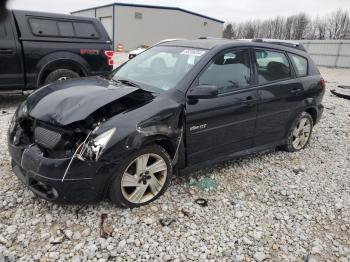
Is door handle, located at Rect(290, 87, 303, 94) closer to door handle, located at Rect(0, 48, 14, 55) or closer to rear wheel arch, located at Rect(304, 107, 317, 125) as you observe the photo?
rear wheel arch, located at Rect(304, 107, 317, 125)

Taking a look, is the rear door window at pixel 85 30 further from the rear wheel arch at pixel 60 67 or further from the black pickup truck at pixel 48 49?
the rear wheel arch at pixel 60 67

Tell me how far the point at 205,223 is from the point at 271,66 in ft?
8.10

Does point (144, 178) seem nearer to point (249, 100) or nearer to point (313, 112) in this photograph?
point (249, 100)

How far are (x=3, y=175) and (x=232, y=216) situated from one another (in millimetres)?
2632

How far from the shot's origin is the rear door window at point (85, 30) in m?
7.36

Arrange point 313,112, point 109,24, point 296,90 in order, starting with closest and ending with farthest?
point 296,90, point 313,112, point 109,24

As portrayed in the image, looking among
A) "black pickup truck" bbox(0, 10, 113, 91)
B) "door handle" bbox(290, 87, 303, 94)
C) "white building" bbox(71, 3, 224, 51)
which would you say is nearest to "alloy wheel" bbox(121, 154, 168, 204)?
"door handle" bbox(290, 87, 303, 94)

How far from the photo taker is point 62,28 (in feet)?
23.4

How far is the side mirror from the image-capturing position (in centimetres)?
356

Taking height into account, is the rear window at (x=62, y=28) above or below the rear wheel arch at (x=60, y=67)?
above

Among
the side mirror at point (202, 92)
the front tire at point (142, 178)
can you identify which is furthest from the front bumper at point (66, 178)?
the side mirror at point (202, 92)

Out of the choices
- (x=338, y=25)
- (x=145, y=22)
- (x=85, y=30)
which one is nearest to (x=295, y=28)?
(x=338, y=25)

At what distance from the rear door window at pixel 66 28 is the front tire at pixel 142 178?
4906mm

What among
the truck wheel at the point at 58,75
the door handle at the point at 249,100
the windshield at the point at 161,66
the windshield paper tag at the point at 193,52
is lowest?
the truck wheel at the point at 58,75
